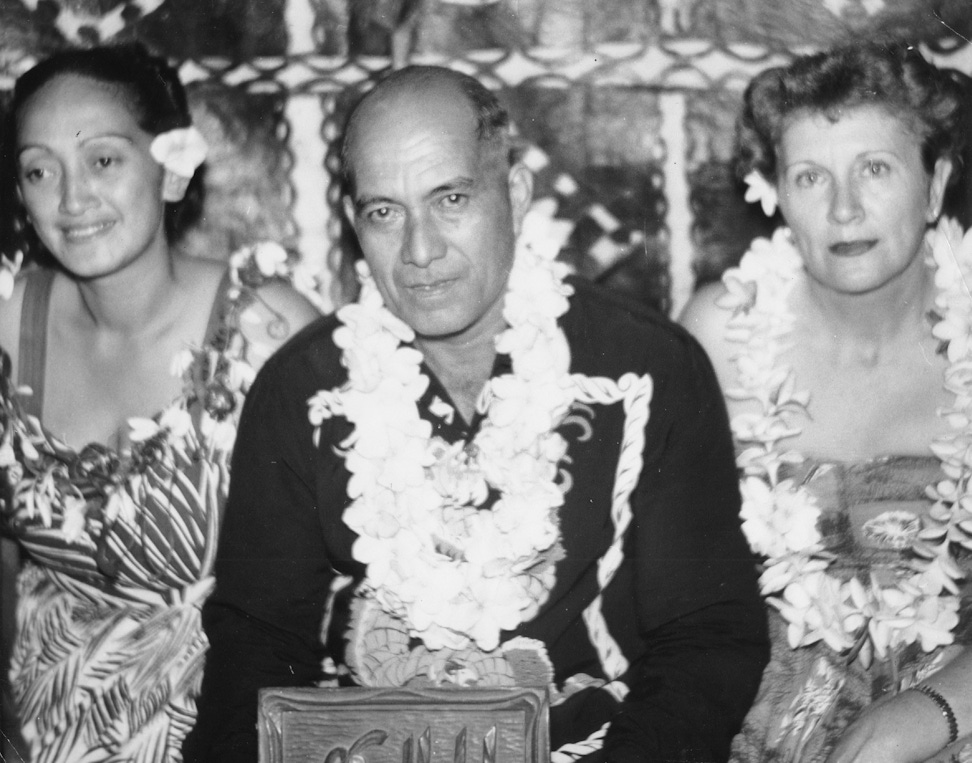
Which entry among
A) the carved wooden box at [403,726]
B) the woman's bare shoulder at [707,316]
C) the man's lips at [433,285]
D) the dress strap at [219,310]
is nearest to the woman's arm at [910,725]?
the carved wooden box at [403,726]

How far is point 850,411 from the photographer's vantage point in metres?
2.25

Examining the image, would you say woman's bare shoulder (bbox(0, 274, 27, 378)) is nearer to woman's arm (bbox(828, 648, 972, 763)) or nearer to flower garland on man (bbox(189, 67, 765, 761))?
flower garland on man (bbox(189, 67, 765, 761))

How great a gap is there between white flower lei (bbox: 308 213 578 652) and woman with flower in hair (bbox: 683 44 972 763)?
1.12ft

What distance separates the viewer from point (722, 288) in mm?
2277

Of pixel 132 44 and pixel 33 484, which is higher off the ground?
pixel 132 44

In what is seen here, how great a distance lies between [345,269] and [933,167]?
1.20m

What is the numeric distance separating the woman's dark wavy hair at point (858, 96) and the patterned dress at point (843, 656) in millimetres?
627

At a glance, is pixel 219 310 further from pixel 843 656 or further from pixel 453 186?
pixel 843 656

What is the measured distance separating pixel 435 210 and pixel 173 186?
58 centimetres

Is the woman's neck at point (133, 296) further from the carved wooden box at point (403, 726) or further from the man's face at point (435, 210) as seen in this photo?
the carved wooden box at point (403, 726)

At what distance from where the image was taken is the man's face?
2145mm

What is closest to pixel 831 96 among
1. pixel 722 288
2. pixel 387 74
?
pixel 722 288

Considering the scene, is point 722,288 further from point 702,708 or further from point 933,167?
point 702,708

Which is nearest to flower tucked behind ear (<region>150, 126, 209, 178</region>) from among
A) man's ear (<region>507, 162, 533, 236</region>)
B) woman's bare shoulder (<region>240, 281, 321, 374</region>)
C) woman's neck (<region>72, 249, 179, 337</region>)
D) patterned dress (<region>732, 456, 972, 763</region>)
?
woman's neck (<region>72, 249, 179, 337</region>)
